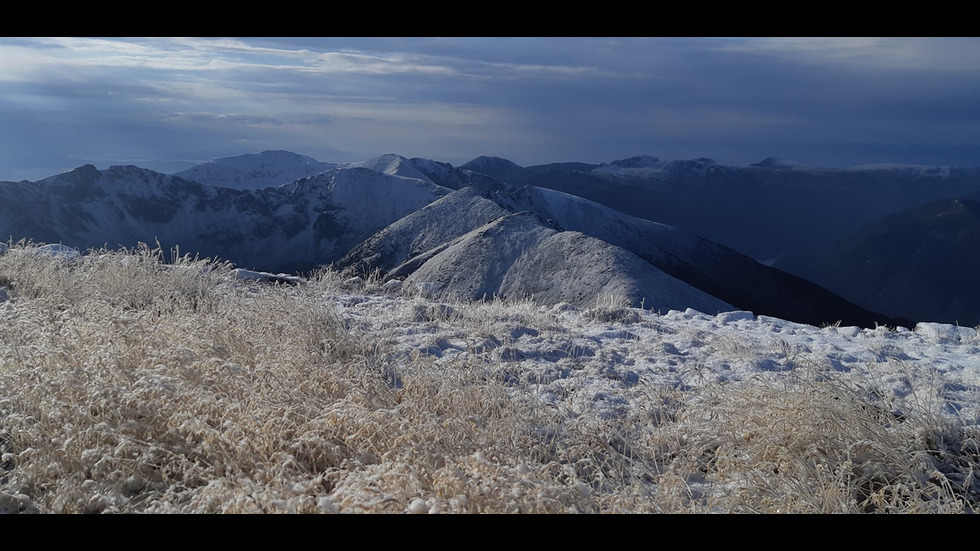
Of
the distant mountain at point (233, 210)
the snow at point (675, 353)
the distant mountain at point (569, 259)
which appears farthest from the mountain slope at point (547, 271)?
the distant mountain at point (233, 210)

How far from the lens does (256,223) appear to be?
341ft

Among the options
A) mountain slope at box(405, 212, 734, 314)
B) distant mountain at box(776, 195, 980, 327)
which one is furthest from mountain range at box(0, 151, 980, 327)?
distant mountain at box(776, 195, 980, 327)

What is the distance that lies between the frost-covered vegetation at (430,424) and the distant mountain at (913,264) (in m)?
128

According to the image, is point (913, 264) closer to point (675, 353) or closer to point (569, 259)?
point (569, 259)

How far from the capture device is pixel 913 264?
430ft

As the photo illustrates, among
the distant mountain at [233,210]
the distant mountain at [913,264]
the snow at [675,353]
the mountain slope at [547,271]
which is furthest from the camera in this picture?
the distant mountain at [913,264]

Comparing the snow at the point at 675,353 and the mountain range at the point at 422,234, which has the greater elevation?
the snow at the point at 675,353

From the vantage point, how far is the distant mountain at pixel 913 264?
120 meters

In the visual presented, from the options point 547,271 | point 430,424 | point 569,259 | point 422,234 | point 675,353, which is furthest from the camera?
point 422,234

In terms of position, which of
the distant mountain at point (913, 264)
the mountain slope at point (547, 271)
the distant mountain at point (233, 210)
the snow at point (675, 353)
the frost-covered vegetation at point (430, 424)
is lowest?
the distant mountain at point (913, 264)

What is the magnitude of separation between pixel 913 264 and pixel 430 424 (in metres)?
157

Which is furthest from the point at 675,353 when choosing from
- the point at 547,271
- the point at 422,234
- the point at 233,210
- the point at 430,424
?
the point at 233,210

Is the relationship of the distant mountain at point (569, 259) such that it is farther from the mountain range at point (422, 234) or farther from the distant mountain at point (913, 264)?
the distant mountain at point (913, 264)
